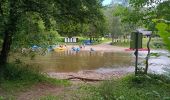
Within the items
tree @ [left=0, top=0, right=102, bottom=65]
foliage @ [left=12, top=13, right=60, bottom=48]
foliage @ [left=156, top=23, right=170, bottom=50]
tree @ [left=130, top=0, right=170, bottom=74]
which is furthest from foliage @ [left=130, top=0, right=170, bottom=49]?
foliage @ [left=156, top=23, right=170, bottom=50]

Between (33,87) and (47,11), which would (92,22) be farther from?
(33,87)

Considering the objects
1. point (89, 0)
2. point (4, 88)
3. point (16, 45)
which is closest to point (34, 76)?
point (16, 45)

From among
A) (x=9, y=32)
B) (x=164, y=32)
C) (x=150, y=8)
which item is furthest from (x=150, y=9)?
(x=164, y=32)

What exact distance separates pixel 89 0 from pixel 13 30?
8.67 ft

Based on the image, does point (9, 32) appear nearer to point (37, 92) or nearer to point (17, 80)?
point (17, 80)

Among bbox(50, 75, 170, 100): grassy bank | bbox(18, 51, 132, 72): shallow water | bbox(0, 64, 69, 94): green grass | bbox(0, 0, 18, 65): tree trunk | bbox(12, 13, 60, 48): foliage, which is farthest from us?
bbox(18, 51, 132, 72): shallow water

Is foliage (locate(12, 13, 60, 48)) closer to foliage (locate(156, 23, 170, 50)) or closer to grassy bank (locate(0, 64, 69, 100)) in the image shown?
grassy bank (locate(0, 64, 69, 100))

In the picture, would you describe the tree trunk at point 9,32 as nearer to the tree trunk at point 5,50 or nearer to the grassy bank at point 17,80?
the tree trunk at point 5,50

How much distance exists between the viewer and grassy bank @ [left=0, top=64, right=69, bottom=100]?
409 inches

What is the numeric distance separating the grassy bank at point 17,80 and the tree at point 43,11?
21.3 inches

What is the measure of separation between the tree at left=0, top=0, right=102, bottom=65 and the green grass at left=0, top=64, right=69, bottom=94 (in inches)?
20.3

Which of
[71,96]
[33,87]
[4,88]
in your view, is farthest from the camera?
[33,87]

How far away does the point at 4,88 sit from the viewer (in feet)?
33.9

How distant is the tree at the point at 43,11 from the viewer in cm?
1079
